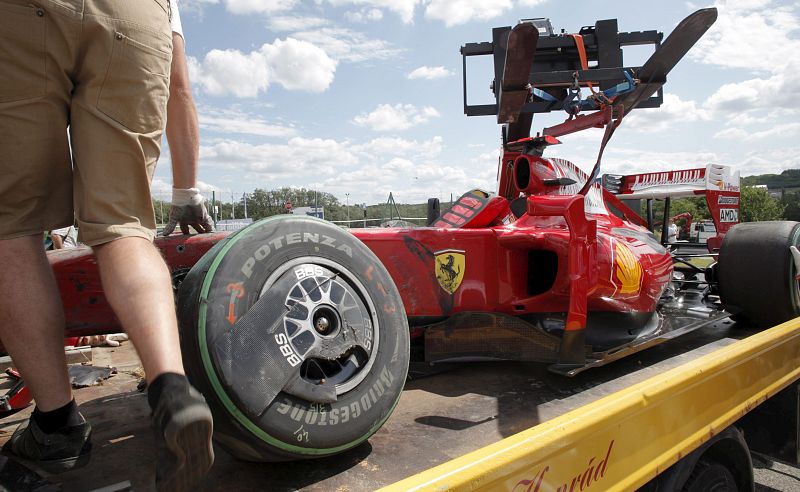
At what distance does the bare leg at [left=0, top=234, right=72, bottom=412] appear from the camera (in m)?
1.20

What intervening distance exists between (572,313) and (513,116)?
1216mm

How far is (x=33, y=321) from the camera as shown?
122cm

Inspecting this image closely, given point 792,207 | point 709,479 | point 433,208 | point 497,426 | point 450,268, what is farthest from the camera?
point 792,207

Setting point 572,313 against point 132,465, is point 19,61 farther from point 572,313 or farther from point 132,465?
point 572,313

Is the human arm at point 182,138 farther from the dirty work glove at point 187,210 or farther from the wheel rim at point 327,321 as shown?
the wheel rim at point 327,321

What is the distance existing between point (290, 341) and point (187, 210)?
69cm

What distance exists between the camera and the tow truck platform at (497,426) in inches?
51.6

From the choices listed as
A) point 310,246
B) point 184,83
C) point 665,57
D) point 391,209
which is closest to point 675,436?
point 310,246

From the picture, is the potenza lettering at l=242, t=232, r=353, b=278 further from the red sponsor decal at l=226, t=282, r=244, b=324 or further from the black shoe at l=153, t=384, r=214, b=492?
the black shoe at l=153, t=384, r=214, b=492

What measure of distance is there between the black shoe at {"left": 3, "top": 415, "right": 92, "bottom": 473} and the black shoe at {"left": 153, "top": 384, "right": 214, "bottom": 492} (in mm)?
387

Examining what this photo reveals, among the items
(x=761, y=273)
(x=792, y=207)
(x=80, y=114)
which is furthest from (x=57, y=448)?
(x=792, y=207)

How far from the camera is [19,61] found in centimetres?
115

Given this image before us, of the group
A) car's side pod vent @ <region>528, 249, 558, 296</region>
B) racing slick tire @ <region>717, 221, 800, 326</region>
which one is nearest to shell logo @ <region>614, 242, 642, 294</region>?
car's side pod vent @ <region>528, 249, 558, 296</region>

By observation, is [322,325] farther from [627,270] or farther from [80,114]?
[627,270]
